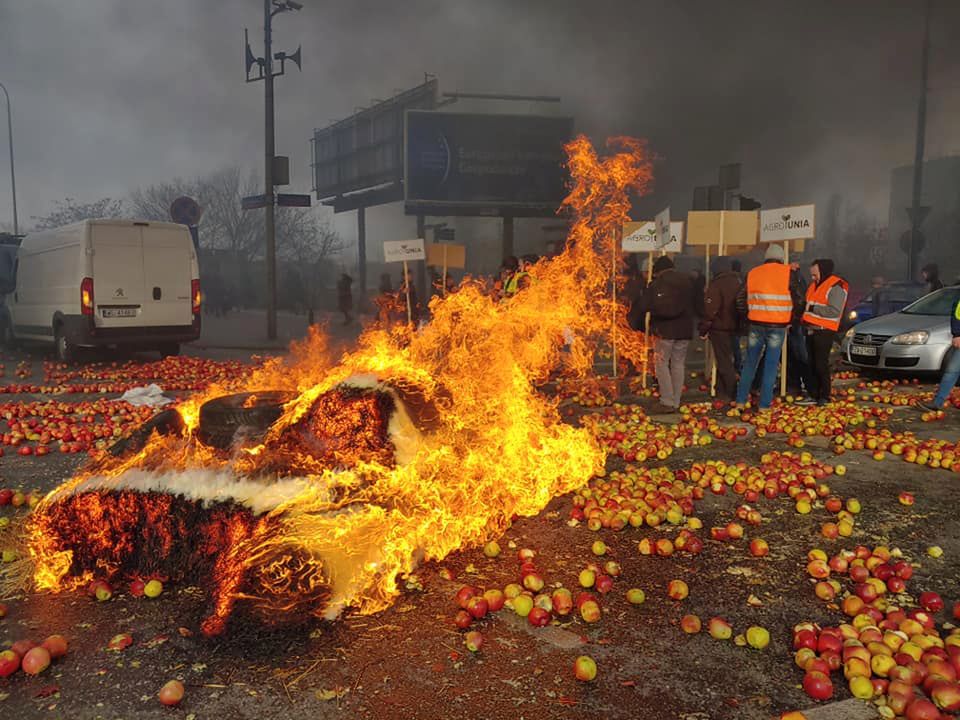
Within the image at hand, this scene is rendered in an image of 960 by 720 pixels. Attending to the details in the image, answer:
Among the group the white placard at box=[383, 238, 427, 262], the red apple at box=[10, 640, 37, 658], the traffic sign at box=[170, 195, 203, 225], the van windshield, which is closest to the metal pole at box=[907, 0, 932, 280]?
the van windshield

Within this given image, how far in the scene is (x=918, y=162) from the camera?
2762cm

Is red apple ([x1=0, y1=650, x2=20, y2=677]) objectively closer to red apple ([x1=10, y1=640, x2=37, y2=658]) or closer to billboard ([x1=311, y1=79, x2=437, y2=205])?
red apple ([x1=10, y1=640, x2=37, y2=658])

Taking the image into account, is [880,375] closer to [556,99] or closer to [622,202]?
[622,202]

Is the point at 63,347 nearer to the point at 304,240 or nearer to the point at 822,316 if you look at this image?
the point at 822,316

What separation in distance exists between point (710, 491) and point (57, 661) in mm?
4961

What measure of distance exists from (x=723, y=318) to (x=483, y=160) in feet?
98.8

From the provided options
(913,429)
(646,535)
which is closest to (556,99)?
(913,429)

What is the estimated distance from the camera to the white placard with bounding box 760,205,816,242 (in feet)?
32.3

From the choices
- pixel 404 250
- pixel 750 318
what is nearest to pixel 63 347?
pixel 404 250

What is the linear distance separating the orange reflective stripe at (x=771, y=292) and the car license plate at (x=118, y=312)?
39.3 ft

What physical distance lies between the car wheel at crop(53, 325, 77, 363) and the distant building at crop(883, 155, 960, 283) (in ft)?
153

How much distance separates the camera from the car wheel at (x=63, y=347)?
1457 cm

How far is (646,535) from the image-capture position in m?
5.07

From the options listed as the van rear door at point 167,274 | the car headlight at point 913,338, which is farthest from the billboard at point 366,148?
the car headlight at point 913,338
